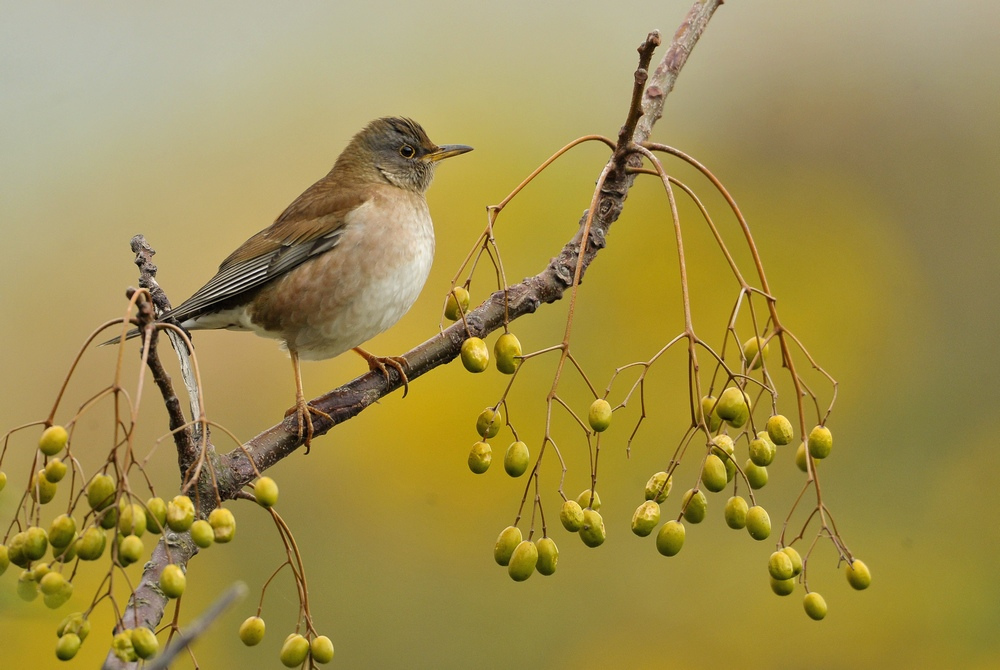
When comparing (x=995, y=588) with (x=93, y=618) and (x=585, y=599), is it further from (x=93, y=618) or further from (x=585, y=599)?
(x=93, y=618)

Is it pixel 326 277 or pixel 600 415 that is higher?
pixel 326 277

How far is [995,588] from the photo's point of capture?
9469 millimetres

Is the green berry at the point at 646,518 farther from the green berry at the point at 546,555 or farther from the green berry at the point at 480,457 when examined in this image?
the green berry at the point at 480,457

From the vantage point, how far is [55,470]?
2.26 meters

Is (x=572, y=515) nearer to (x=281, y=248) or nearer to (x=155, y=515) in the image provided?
(x=155, y=515)

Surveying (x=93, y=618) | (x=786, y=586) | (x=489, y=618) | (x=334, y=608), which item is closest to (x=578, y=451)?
(x=489, y=618)

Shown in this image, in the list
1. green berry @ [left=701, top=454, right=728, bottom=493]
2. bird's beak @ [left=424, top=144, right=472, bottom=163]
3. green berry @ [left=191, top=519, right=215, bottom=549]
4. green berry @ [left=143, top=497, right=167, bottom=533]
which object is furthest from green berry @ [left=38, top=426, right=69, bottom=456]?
bird's beak @ [left=424, top=144, right=472, bottom=163]

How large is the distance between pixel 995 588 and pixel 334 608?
6.26m

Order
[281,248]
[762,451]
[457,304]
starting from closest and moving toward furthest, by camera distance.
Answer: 1. [762,451]
2. [457,304]
3. [281,248]

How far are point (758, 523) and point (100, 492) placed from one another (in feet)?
5.17

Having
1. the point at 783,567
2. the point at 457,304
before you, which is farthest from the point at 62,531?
the point at 783,567

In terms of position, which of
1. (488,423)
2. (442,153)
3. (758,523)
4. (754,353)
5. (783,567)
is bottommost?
(783,567)

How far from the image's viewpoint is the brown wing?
446 centimetres

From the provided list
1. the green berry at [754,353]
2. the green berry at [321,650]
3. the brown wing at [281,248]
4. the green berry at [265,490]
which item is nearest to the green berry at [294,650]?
the green berry at [321,650]
